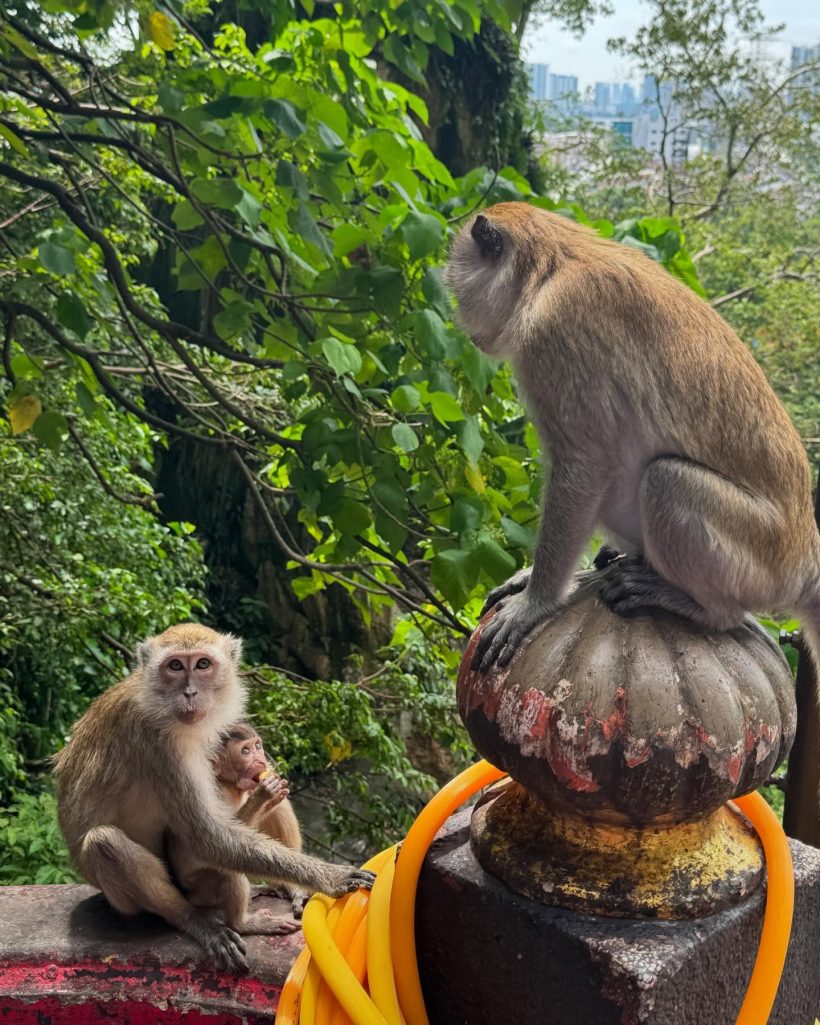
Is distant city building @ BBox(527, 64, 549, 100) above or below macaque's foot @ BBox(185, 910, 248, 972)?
above

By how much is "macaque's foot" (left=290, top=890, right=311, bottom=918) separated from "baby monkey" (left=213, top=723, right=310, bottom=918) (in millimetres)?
107

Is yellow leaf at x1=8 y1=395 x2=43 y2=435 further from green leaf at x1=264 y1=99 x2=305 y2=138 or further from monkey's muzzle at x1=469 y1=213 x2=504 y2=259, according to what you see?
monkey's muzzle at x1=469 y1=213 x2=504 y2=259

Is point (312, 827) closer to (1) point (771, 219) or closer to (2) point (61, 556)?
(2) point (61, 556)

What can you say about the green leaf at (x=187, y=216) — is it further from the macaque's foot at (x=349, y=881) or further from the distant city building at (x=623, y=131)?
the distant city building at (x=623, y=131)

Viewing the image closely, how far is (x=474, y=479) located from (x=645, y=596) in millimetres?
1689

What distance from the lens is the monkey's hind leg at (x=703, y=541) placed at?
1.79 metres

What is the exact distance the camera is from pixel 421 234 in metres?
2.93

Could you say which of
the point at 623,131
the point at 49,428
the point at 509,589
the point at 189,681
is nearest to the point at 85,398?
the point at 49,428

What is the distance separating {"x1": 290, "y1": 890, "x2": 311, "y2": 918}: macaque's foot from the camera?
2.74 m

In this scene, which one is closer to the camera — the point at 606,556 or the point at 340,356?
the point at 606,556

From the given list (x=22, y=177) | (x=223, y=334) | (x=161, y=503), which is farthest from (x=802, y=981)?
(x=161, y=503)

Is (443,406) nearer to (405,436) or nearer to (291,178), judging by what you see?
(405,436)

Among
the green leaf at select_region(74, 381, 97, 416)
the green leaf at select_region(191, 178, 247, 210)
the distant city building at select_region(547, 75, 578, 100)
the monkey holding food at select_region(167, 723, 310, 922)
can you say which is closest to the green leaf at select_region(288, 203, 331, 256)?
the green leaf at select_region(191, 178, 247, 210)

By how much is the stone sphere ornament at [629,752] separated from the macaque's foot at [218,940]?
84 cm
